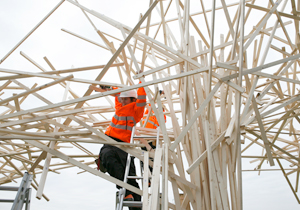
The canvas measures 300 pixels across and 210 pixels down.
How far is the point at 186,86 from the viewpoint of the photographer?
12.9 feet

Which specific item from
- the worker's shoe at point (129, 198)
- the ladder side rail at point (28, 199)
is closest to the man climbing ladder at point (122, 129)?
the worker's shoe at point (129, 198)

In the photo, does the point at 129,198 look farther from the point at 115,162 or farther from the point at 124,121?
the point at 124,121

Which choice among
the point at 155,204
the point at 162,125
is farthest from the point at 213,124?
the point at 155,204

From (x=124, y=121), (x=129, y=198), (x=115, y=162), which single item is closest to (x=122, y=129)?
(x=124, y=121)

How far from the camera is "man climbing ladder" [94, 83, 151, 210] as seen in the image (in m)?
4.25

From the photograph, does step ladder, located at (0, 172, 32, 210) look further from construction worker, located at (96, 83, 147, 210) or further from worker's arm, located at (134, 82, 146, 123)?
worker's arm, located at (134, 82, 146, 123)

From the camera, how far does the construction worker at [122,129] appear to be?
4.25 meters

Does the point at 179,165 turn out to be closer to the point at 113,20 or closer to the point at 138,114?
the point at 138,114

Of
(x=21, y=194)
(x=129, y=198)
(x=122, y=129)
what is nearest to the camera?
(x=21, y=194)

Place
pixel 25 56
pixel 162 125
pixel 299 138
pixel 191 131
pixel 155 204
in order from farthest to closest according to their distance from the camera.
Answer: pixel 299 138, pixel 25 56, pixel 191 131, pixel 162 125, pixel 155 204

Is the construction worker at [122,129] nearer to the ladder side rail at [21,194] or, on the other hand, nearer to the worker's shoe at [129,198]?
the worker's shoe at [129,198]

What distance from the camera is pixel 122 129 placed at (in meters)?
4.56

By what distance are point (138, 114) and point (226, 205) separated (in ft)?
6.05

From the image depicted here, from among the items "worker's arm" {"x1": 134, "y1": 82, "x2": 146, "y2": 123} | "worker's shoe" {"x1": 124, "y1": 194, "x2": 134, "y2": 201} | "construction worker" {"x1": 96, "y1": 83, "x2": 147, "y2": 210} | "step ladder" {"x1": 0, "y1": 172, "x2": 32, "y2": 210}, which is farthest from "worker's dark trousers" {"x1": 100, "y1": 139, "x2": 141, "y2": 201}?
"step ladder" {"x1": 0, "y1": 172, "x2": 32, "y2": 210}
